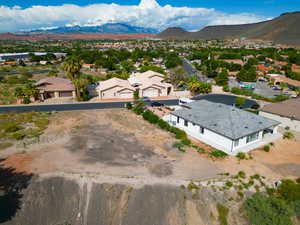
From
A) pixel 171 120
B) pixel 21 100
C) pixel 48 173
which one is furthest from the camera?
pixel 21 100

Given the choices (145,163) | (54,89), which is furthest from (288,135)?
(54,89)

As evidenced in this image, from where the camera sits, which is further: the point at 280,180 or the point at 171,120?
the point at 171,120

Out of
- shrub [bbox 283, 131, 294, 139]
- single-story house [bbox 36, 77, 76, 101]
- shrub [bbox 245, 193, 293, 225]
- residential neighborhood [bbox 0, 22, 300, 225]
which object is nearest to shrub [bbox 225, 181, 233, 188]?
residential neighborhood [bbox 0, 22, 300, 225]

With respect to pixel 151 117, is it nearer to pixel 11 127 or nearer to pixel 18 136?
pixel 18 136

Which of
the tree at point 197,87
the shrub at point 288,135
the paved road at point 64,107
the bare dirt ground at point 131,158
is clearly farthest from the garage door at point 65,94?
the shrub at point 288,135

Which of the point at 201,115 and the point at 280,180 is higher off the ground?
the point at 201,115

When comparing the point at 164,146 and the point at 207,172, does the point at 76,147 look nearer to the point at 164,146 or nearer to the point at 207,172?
the point at 164,146

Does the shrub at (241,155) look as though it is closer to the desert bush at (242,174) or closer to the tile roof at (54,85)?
the desert bush at (242,174)

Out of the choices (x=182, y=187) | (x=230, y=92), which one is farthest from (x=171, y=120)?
(x=230, y=92)
